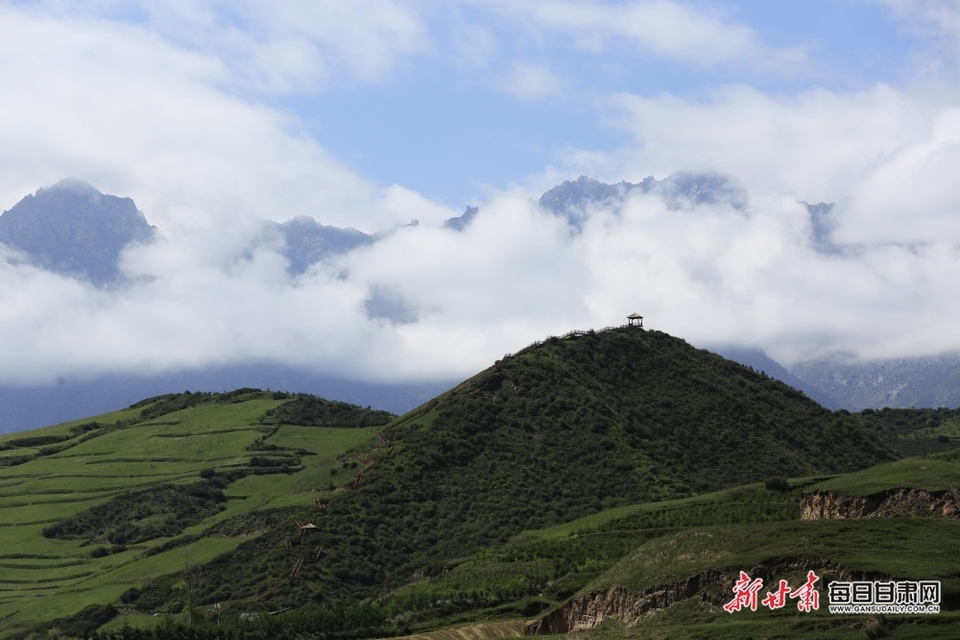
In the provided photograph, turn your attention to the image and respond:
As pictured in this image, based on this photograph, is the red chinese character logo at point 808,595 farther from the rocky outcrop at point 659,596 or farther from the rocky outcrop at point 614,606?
the rocky outcrop at point 614,606

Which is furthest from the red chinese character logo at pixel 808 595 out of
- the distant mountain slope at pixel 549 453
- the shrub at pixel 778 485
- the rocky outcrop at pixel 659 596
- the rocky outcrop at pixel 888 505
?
the distant mountain slope at pixel 549 453

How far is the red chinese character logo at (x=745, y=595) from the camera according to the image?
2596 inches

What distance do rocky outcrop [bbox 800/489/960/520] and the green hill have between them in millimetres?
21893

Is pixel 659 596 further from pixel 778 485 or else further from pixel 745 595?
pixel 778 485

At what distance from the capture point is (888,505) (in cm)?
8419

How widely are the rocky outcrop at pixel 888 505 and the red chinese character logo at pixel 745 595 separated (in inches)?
717

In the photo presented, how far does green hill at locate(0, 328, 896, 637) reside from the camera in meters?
132

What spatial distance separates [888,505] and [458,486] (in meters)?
69.0

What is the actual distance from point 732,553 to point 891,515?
17.5 metres

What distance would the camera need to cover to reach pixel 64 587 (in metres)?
158

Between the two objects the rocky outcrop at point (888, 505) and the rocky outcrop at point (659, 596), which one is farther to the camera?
the rocky outcrop at point (888, 505)

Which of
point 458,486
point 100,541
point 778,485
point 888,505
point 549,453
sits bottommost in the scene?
point 100,541

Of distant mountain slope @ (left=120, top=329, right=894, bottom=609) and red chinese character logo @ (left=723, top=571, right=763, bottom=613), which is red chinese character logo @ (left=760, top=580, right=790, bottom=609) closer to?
red chinese character logo @ (left=723, top=571, right=763, bottom=613)

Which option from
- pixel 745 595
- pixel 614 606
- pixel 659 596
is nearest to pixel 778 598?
pixel 745 595
